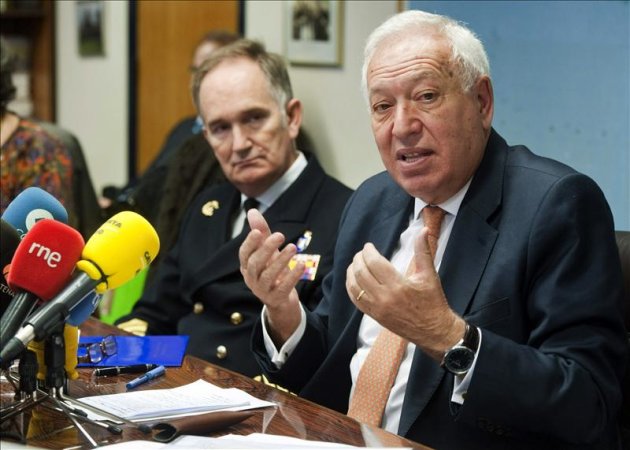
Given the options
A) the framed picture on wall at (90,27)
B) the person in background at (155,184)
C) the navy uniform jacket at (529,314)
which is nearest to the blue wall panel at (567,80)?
the navy uniform jacket at (529,314)

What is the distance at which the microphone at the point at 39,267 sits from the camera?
5.09ft

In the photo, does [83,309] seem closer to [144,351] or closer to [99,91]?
[144,351]

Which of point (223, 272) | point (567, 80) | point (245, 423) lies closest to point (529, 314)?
point (245, 423)

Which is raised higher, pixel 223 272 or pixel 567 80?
pixel 567 80

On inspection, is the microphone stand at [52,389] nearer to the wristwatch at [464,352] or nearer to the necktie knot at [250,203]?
the wristwatch at [464,352]

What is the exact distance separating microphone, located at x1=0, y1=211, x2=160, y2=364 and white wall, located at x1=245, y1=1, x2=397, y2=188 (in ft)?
5.15

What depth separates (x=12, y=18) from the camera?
685cm

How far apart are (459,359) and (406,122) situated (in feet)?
1.75

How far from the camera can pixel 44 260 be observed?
5.10 feet

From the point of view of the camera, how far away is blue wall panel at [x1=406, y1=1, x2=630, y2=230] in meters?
2.44

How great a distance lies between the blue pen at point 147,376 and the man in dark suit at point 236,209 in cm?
64

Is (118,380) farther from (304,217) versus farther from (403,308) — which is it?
(304,217)

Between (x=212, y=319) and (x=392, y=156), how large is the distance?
0.96 metres

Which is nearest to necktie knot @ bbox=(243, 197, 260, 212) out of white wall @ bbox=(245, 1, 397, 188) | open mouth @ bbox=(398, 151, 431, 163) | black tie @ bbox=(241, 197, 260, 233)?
black tie @ bbox=(241, 197, 260, 233)
